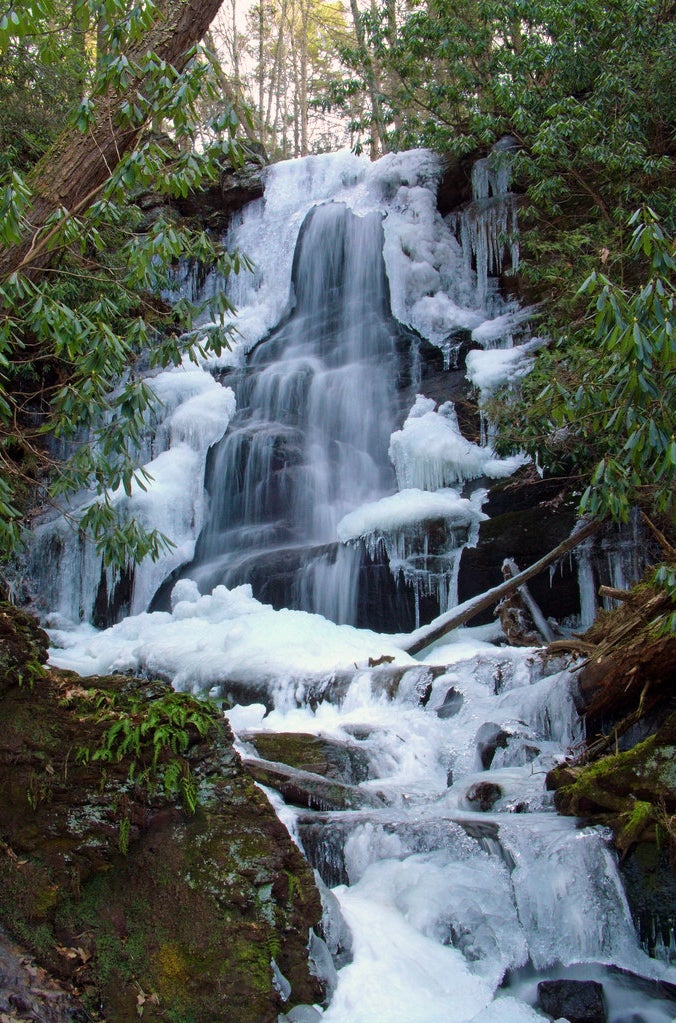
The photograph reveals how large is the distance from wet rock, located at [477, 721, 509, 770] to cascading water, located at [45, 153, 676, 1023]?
0.01 m

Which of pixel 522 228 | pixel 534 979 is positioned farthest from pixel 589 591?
pixel 522 228

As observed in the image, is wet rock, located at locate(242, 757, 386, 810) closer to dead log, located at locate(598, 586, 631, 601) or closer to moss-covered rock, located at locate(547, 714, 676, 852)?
moss-covered rock, located at locate(547, 714, 676, 852)

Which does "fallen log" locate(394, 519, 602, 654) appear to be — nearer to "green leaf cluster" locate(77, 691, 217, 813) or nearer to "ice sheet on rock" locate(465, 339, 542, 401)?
"ice sheet on rock" locate(465, 339, 542, 401)

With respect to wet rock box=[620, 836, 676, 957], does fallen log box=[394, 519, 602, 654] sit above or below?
above

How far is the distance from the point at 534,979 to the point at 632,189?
9.95 meters

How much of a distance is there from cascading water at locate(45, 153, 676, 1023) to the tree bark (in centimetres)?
363

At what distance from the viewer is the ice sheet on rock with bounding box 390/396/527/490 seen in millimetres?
10750

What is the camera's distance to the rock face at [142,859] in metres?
3.12

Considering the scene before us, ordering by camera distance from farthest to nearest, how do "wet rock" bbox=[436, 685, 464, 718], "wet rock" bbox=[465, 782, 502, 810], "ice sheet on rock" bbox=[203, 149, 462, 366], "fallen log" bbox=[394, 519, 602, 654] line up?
"ice sheet on rock" bbox=[203, 149, 462, 366] → "fallen log" bbox=[394, 519, 602, 654] → "wet rock" bbox=[436, 685, 464, 718] → "wet rock" bbox=[465, 782, 502, 810]

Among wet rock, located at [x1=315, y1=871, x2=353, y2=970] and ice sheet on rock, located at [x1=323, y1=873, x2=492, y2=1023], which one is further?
wet rock, located at [x1=315, y1=871, x2=353, y2=970]

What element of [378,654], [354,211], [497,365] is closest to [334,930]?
[378,654]

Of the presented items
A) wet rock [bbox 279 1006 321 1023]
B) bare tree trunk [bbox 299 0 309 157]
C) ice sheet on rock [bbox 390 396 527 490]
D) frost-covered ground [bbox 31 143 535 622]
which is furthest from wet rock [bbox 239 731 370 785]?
bare tree trunk [bbox 299 0 309 157]

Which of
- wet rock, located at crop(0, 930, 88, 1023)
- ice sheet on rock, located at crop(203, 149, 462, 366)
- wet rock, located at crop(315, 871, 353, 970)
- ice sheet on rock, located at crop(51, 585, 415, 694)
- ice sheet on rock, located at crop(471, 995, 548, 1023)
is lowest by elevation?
ice sheet on rock, located at crop(471, 995, 548, 1023)

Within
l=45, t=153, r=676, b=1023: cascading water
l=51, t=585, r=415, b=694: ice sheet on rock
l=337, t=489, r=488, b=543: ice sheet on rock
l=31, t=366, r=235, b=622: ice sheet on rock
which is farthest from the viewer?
l=31, t=366, r=235, b=622: ice sheet on rock
